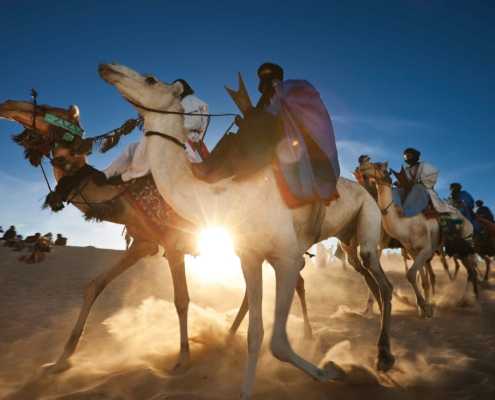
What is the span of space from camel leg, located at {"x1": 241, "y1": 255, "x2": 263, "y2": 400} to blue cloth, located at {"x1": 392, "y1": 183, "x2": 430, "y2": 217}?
20.8 feet

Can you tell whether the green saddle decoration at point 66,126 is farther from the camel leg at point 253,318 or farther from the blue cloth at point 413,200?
the blue cloth at point 413,200

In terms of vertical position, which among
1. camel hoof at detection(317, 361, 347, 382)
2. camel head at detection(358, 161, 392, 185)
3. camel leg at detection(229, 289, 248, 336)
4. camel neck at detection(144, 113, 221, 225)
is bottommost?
camel hoof at detection(317, 361, 347, 382)

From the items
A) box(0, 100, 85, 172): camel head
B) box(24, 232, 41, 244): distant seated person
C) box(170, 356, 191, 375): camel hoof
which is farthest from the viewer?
box(24, 232, 41, 244): distant seated person

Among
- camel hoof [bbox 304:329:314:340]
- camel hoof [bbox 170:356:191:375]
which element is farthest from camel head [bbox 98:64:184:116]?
camel hoof [bbox 304:329:314:340]

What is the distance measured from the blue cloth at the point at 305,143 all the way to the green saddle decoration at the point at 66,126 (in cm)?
281

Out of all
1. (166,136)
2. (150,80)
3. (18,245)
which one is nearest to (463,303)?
(166,136)

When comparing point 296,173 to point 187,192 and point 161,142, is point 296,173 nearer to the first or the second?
point 187,192

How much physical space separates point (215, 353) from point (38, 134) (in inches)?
140

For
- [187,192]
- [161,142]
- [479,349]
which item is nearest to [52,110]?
[161,142]

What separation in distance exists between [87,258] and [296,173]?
17.9m

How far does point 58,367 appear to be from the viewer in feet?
13.4

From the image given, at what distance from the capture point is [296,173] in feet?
10.2

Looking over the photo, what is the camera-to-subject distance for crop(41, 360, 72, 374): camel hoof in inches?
159

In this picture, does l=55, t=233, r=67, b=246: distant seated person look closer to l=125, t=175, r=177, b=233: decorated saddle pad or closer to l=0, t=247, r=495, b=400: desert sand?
l=0, t=247, r=495, b=400: desert sand
